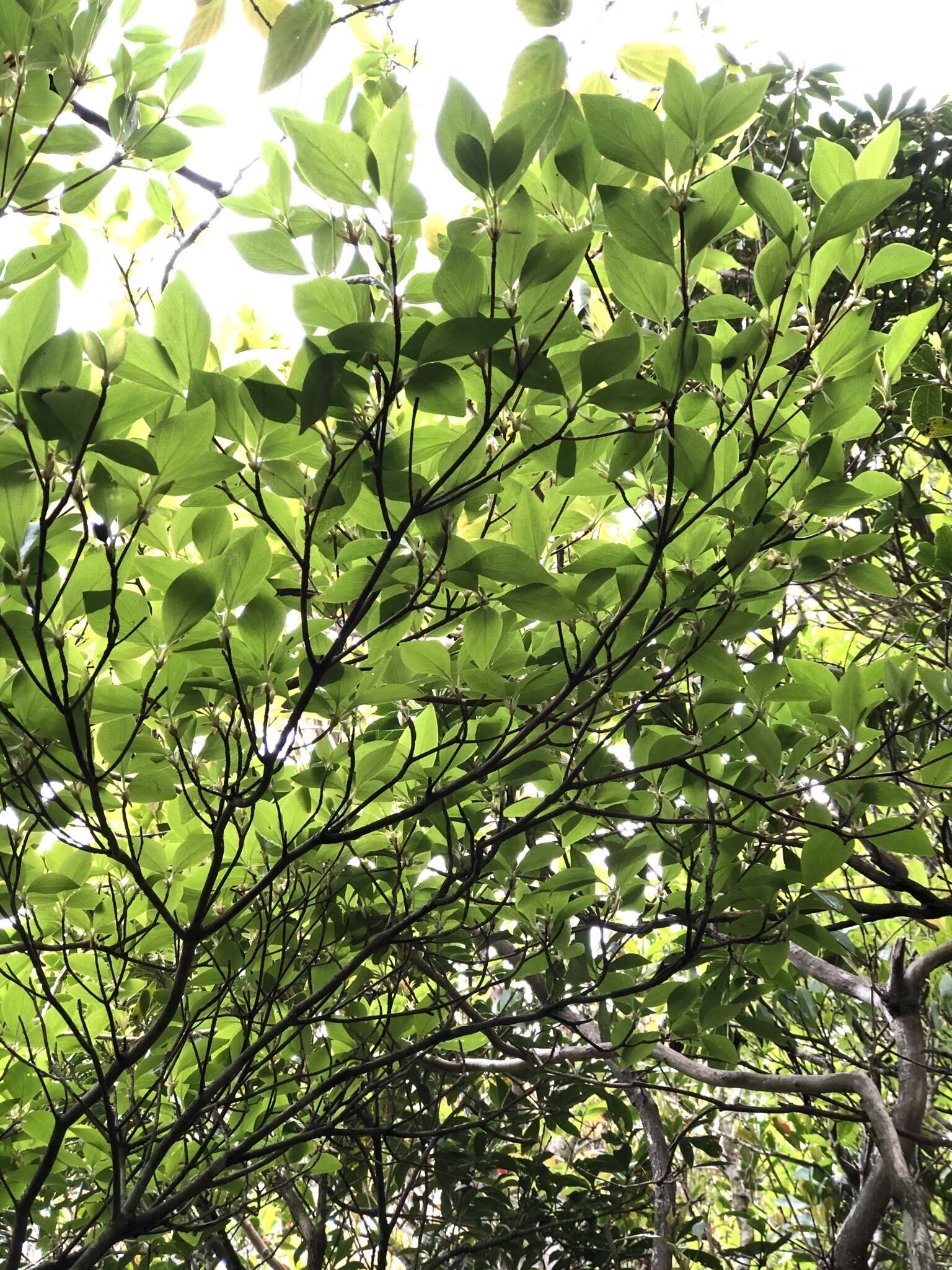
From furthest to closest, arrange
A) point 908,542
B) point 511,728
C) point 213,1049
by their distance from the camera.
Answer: point 908,542
point 213,1049
point 511,728

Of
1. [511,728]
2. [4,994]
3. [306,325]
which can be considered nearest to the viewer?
[306,325]

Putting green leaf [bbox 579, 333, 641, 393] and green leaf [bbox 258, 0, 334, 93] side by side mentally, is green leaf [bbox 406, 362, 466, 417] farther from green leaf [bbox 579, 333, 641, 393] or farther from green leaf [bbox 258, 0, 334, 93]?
green leaf [bbox 258, 0, 334, 93]

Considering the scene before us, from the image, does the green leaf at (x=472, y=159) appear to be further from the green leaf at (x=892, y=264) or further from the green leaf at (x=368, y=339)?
the green leaf at (x=892, y=264)

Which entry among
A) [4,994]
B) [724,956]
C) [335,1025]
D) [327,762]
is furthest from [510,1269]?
[327,762]

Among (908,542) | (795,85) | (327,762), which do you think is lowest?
(327,762)

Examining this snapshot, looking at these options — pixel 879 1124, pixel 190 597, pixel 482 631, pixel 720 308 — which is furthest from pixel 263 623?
pixel 879 1124

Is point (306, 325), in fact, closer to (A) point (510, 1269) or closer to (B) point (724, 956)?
(B) point (724, 956)

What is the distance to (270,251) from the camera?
0.89 meters

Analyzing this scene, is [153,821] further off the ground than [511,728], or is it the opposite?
[153,821]

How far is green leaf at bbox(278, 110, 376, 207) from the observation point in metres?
0.75

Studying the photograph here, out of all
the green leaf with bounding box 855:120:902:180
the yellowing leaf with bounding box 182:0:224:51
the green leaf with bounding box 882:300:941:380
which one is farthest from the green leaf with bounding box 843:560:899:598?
the yellowing leaf with bounding box 182:0:224:51

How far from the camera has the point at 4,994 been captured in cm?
146

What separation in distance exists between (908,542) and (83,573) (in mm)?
2621

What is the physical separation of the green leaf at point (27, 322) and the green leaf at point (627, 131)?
458 millimetres
